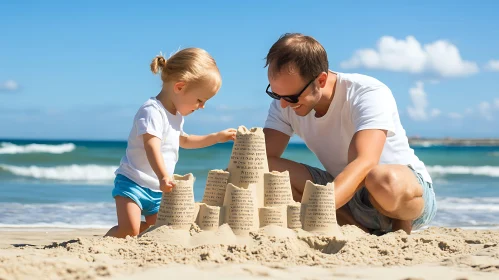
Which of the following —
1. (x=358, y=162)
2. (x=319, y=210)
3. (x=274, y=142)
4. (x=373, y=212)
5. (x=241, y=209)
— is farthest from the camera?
(x=274, y=142)

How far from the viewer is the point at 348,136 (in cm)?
453

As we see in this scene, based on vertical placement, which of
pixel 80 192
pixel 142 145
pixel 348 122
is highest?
pixel 80 192

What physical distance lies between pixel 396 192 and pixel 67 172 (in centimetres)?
1417

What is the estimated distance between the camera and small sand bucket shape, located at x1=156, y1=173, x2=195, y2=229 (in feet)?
12.1

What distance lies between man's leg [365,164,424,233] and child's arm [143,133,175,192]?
51.2 inches

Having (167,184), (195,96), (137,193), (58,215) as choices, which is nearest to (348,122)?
(195,96)

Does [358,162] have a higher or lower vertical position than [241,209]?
higher

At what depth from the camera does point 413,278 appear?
313cm

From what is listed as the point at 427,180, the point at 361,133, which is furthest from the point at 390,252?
the point at 427,180

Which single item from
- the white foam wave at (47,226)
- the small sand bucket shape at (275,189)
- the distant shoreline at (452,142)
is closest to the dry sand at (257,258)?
the small sand bucket shape at (275,189)

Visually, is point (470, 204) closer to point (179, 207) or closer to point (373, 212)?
point (373, 212)

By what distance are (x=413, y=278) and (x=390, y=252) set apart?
606 millimetres

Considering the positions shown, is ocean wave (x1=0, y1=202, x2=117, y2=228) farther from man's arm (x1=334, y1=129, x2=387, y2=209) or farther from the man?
man's arm (x1=334, y1=129, x2=387, y2=209)

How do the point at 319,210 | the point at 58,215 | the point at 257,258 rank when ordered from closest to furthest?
the point at 257,258, the point at 319,210, the point at 58,215
